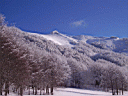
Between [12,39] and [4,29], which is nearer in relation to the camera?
[4,29]

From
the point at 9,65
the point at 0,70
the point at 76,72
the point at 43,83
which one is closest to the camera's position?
the point at 0,70

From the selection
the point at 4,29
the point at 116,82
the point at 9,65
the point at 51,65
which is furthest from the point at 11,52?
the point at 116,82

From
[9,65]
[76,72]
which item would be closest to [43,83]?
[9,65]

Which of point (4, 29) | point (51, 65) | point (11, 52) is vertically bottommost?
point (51, 65)

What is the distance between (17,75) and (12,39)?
5.79 m

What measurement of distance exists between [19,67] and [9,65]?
2114 mm

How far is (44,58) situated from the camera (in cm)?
3506

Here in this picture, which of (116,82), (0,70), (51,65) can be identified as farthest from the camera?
(116,82)

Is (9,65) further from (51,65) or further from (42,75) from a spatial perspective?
(51,65)

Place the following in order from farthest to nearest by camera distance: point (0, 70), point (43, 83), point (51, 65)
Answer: point (51, 65) → point (43, 83) → point (0, 70)

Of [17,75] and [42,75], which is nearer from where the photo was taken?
[17,75]

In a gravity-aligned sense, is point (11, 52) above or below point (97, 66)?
above

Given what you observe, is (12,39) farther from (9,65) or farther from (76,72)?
(76,72)

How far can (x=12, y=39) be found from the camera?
18.6 meters
